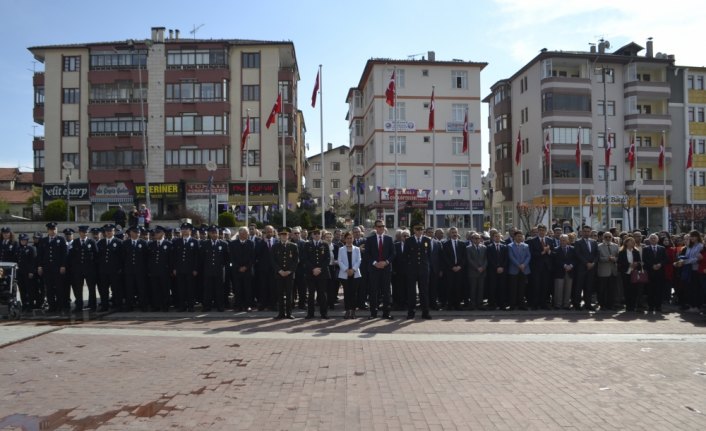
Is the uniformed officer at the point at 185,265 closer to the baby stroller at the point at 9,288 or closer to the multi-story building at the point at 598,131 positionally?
the baby stroller at the point at 9,288

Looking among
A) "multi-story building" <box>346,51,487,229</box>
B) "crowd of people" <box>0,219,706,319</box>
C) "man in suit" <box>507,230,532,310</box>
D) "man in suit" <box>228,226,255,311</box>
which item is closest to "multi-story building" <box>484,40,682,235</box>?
"multi-story building" <box>346,51,487,229</box>

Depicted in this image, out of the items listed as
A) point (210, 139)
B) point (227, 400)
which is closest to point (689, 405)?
point (227, 400)

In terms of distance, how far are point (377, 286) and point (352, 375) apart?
5476 millimetres

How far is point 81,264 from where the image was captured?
14.6 metres

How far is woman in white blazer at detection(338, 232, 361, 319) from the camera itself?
1373 cm

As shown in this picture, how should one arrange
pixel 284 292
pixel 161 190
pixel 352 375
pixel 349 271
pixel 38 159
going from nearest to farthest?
pixel 352 375 < pixel 284 292 < pixel 349 271 < pixel 161 190 < pixel 38 159

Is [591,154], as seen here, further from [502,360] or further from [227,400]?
[227,400]

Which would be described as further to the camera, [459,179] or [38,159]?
[38,159]

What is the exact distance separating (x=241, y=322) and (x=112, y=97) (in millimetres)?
45483

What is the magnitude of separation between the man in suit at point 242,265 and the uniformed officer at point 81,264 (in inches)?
133

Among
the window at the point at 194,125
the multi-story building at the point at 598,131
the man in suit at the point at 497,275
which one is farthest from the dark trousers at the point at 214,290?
the multi-story building at the point at 598,131

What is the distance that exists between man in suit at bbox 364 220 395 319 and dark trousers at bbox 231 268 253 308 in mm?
3056

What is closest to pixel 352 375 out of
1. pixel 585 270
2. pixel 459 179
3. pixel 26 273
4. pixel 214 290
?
pixel 214 290

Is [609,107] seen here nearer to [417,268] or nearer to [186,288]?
[417,268]
